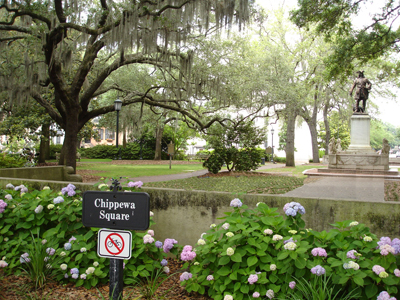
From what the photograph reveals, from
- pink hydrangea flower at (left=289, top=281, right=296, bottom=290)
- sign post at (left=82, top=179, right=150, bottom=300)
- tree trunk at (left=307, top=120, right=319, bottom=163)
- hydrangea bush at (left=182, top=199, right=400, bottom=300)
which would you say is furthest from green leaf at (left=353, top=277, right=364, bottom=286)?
tree trunk at (left=307, top=120, right=319, bottom=163)

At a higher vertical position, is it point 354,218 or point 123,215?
point 123,215

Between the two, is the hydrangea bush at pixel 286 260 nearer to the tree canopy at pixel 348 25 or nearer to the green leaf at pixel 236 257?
the green leaf at pixel 236 257

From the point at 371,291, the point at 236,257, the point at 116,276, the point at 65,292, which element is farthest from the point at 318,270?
the point at 65,292

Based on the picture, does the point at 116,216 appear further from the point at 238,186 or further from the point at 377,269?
the point at 238,186

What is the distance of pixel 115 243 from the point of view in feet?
6.99

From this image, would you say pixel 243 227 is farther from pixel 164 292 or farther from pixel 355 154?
pixel 355 154

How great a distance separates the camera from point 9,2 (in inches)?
503

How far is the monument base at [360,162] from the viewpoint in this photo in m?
17.9

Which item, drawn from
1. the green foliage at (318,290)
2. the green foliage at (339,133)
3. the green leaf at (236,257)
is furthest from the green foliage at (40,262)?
the green foliage at (339,133)

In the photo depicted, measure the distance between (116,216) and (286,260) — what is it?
1597mm

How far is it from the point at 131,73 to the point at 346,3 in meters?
13.2

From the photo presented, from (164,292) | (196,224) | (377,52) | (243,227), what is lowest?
(164,292)

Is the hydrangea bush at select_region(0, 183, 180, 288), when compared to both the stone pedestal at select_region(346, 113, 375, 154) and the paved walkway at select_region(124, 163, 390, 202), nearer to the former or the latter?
the paved walkway at select_region(124, 163, 390, 202)

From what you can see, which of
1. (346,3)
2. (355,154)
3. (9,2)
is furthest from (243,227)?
(355,154)
